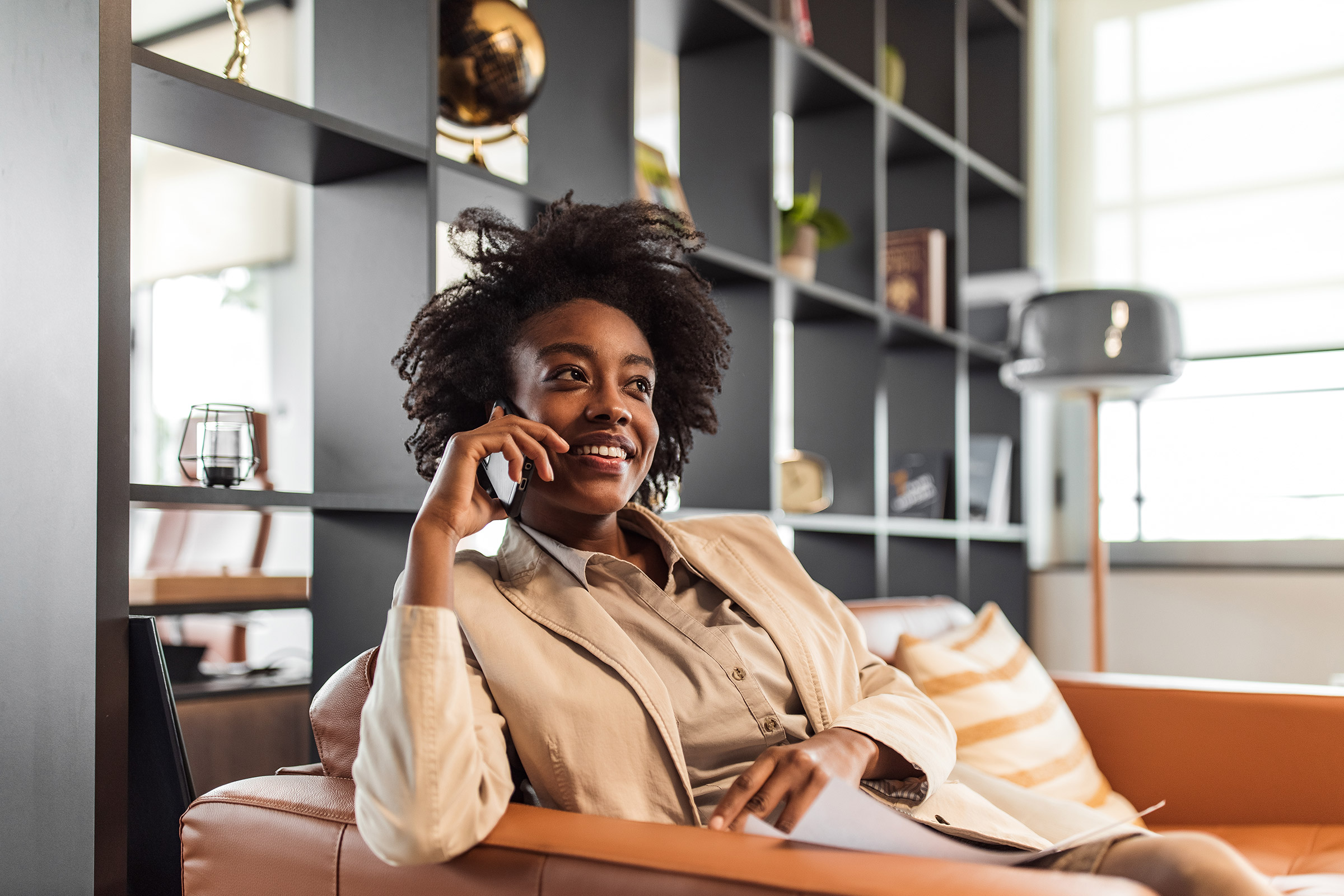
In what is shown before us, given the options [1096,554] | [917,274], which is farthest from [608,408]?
[1096,554]

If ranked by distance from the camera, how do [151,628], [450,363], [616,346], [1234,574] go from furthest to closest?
[1234,574], [450,363], [616,346], [151,628]

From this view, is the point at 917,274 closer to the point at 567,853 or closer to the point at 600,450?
the point at 600,450

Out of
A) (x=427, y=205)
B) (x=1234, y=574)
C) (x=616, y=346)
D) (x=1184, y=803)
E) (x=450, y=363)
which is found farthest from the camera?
(x=1234, y=574)

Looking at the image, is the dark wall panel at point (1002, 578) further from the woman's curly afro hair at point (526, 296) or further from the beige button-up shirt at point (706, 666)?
the beige button-up shirt at point (706, 666)

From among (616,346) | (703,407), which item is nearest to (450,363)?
(616,346)

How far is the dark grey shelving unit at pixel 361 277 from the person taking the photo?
49.1 inches

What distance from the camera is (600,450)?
1314 millimetres

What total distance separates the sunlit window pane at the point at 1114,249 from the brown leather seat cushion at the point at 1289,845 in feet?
7.11

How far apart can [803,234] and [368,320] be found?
1231 mm

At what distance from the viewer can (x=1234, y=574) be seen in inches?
130

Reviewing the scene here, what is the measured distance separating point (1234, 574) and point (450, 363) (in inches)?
108

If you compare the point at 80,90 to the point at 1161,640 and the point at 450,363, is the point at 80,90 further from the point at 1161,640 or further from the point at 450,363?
the point at 1161,640

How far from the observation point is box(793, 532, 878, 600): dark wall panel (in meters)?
2.84

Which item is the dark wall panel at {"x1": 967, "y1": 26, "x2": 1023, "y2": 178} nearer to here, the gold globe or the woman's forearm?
the gold globe
